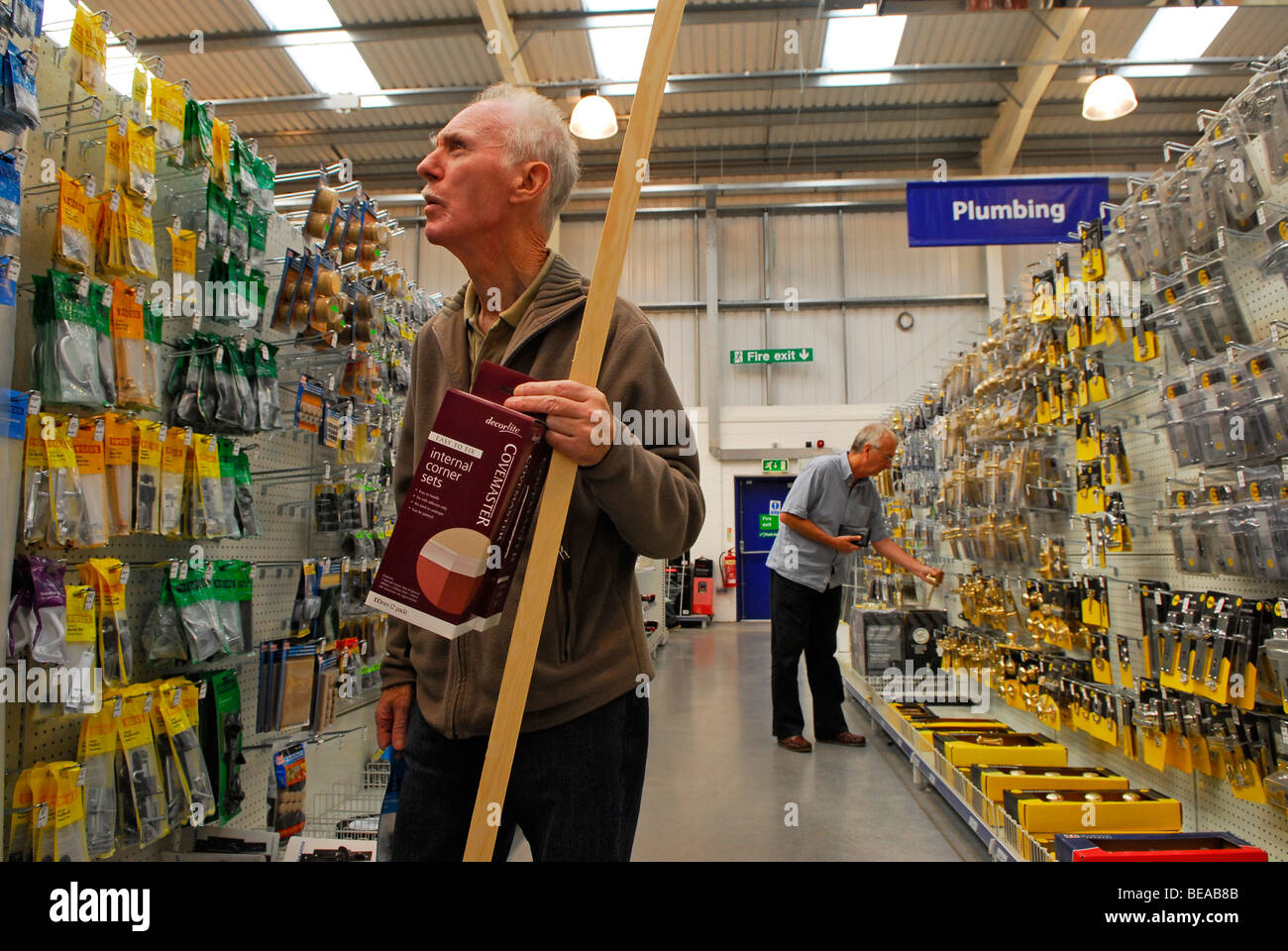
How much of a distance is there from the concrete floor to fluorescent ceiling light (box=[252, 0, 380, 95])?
7.67 meters

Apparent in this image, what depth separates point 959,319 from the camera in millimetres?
12062

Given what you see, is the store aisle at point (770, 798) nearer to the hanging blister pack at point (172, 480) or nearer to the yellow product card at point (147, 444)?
the hanging blister pack at point (172, 480)

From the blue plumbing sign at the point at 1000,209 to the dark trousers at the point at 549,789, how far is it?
486cm

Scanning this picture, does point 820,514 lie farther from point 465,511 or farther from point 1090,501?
point 465,511

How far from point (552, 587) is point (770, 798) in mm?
2755

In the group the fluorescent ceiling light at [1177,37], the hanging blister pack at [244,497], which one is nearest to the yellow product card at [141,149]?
the hanging blister pack at [244,497]

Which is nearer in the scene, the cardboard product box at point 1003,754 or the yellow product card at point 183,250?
the yellow product card at point 183,250

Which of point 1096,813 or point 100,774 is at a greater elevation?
point 100,774

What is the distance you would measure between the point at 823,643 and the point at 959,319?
369 inches

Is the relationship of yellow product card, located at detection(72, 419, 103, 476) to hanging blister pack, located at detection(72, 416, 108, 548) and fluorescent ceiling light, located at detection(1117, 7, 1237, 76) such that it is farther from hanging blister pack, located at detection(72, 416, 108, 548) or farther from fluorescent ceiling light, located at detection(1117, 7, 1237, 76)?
fluorescent ceiling light, located at detection(1117, 7, 1237, 76)

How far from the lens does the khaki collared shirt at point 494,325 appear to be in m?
1.09

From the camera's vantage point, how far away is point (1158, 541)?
2.63m

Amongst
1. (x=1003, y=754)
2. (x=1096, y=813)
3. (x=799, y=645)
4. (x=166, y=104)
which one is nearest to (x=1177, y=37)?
(x=799, y=645)
